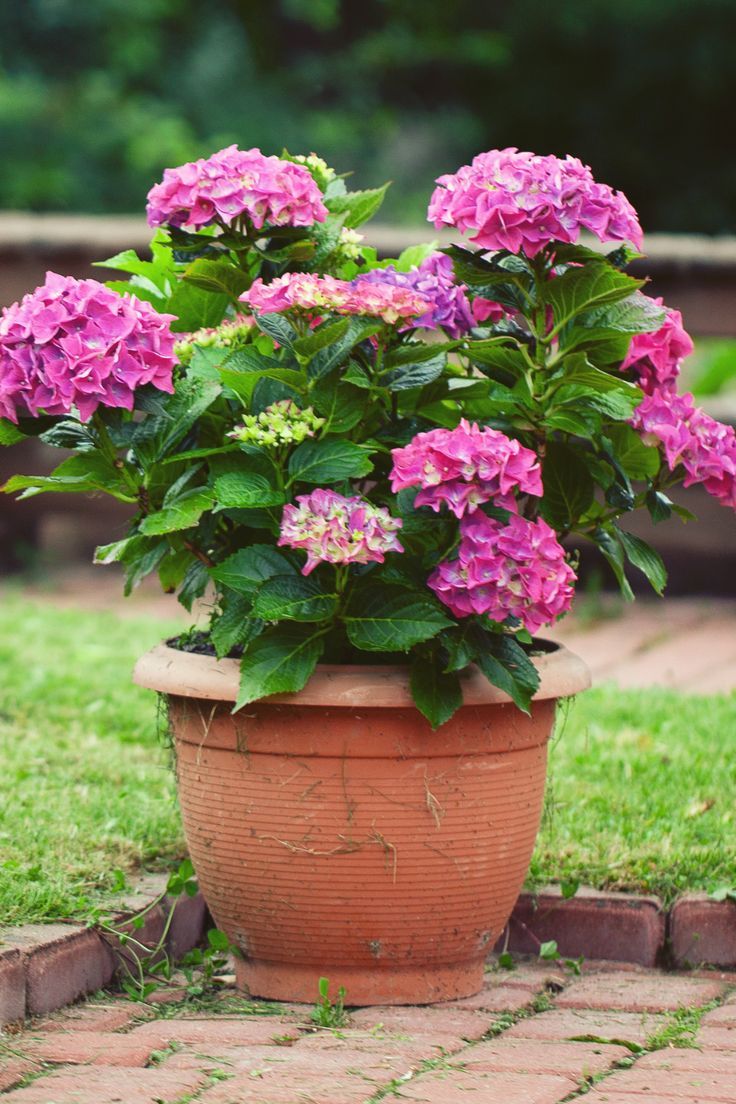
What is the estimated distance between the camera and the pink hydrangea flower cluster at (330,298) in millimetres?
2002

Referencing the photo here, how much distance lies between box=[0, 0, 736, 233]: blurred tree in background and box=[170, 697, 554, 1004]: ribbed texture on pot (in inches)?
→ 361

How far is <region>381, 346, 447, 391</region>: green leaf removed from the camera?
2080 millimetres

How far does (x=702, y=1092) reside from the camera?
1.75 metres

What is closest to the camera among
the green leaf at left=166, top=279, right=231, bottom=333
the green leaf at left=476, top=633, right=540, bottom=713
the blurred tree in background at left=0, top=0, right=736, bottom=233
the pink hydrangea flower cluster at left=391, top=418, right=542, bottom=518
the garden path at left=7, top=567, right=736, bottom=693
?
the pink hydrangea flower cluster at left=391, top=418, right=542, bottom=518

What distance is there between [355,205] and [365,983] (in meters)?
1.16

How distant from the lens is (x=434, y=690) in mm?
2033

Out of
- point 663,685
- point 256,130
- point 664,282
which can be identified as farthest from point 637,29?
point 663,685

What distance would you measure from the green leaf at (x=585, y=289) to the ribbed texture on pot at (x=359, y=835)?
56 centimetres

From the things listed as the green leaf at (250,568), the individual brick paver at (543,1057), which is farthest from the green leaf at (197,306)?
the individual brick paver at (543,1057)

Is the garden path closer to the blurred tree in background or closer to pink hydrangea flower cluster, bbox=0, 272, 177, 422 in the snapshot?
pink hydrangea flower cluster, bbox=0, 272, 177, 422

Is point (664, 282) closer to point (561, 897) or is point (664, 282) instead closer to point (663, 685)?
point (663, 685)

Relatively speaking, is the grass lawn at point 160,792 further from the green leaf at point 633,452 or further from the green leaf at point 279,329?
the green leaf at point 279,329

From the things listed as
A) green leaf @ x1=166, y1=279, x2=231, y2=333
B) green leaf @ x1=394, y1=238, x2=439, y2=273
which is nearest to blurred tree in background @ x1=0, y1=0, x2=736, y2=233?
green leaf @ x1=394, y1=238, x2=439, y2=273

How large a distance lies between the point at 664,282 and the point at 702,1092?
4.01 meters
